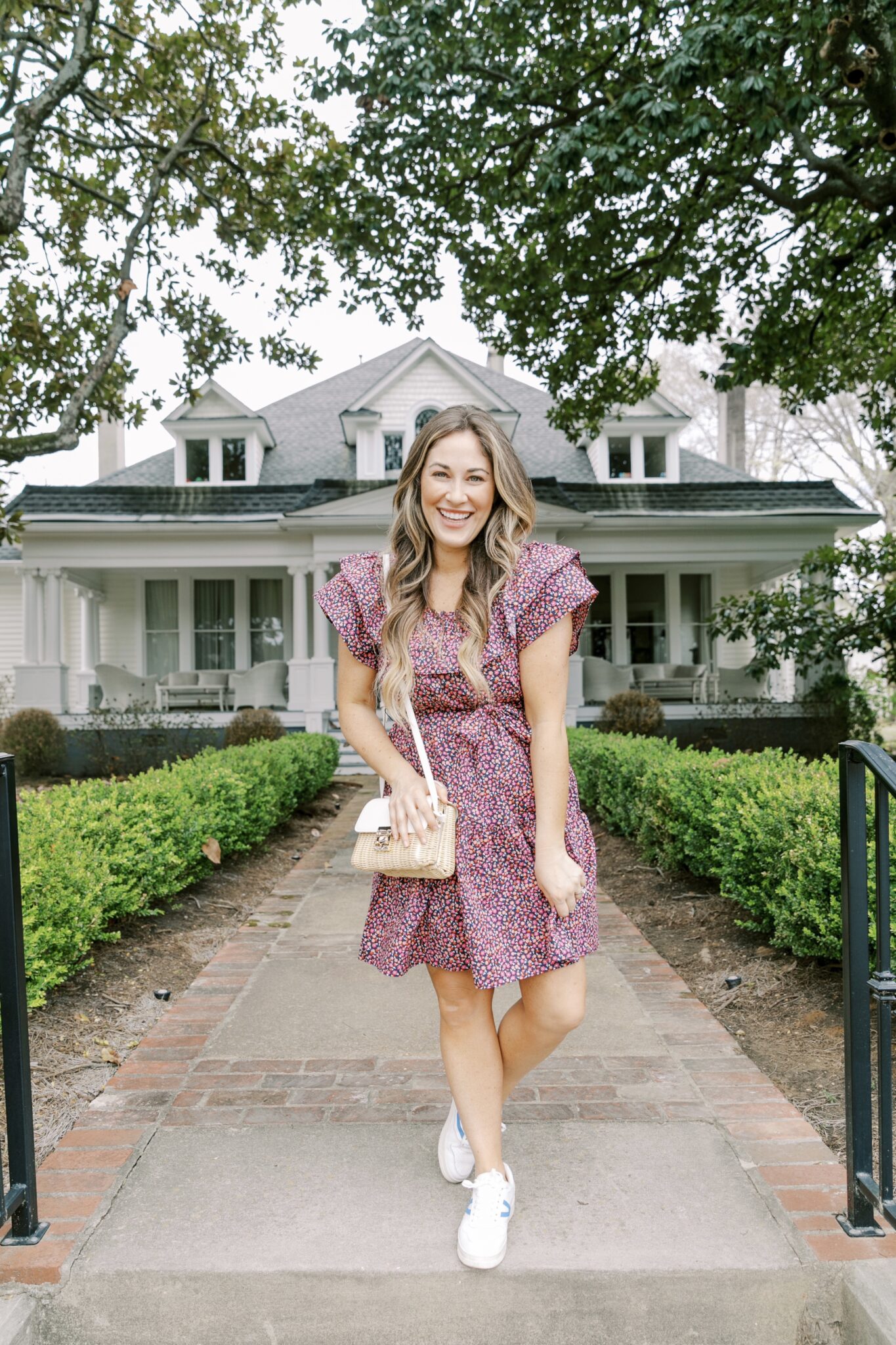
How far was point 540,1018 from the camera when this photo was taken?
2.10 metres

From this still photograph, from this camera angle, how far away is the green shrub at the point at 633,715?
12977 millimetres

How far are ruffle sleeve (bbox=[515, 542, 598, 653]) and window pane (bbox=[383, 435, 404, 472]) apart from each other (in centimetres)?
1464

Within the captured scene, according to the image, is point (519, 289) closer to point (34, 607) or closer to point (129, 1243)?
point (129, 1243)

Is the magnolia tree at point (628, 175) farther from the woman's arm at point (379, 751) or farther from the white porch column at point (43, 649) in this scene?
the white porch column at point (43, 649)

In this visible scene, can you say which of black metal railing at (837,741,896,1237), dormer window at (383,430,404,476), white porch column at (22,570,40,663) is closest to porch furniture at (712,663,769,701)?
dormer window at (383,430,404,476)

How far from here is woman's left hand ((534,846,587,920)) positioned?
196 cm

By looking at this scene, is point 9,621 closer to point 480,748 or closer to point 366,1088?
point 366,1088

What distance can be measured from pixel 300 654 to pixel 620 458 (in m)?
6.88

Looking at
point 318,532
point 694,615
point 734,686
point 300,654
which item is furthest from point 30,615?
point 694,615

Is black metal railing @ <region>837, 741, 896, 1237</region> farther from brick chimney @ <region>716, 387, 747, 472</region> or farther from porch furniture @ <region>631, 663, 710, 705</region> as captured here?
brick chimney @ <region>716, 387, 747, 472</region>

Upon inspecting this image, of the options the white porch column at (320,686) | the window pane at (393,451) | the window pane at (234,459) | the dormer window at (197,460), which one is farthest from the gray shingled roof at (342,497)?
the white porch column at (320,686)

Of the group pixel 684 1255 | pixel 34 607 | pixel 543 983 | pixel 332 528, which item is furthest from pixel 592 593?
pixel 34 607

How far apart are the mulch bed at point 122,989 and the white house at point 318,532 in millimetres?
8759

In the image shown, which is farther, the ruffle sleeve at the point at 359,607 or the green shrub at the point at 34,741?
the green shrub at the point at 34,741
